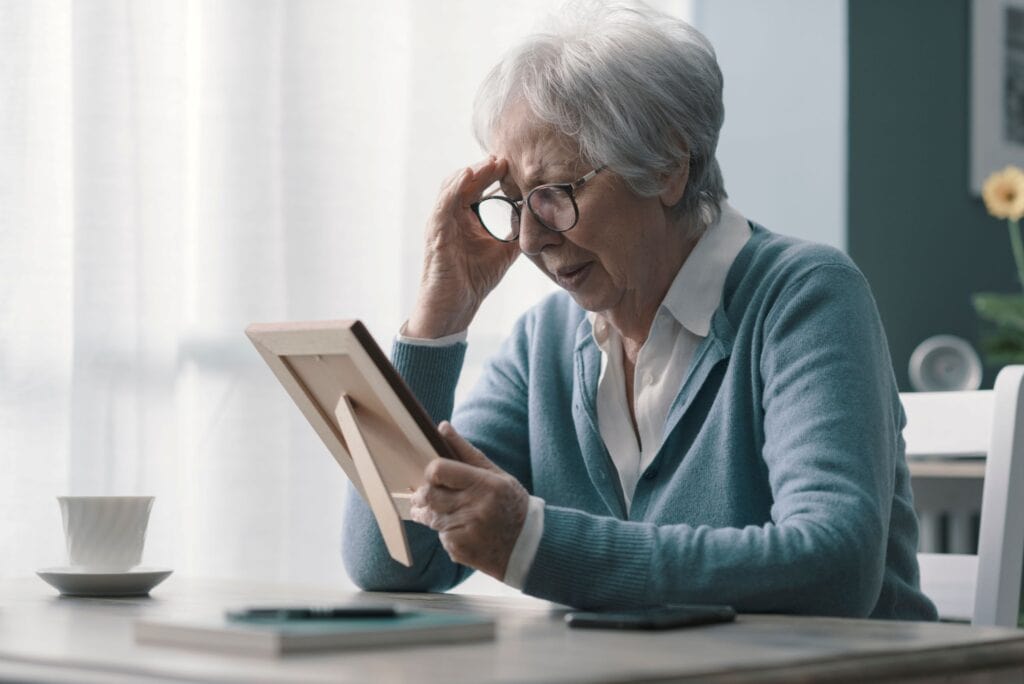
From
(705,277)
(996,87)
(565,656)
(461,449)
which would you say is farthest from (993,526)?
(996,87)

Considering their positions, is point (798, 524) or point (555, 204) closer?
point (798, 524)

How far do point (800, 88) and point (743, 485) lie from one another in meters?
1.90

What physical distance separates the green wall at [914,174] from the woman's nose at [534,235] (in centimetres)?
178

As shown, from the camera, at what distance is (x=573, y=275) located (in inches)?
62.7

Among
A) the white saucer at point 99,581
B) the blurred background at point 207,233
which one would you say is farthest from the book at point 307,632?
the blurred background at point 207,233

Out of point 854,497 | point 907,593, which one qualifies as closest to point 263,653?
point 854,497

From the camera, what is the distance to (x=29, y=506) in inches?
78.4

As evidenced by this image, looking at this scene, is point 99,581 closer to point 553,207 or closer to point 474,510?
point 474,510

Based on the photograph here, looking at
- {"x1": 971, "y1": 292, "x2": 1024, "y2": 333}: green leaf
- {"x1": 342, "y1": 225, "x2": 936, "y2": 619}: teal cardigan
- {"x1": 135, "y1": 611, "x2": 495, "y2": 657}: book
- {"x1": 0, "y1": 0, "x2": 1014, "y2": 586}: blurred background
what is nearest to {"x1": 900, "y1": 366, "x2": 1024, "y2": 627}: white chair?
{"x1": 342, "y1": 225, "x2": 936, "y2": 619}: teal cardigan

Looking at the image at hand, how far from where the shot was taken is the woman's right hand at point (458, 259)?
165 cm

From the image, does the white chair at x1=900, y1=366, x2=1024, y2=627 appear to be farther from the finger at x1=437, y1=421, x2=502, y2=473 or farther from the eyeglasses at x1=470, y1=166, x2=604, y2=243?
the finger at x1=437, y1=421, x2=502, y2=473

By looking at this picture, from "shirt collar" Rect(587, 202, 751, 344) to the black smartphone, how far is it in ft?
1.66

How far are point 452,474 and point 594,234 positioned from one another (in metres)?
0.48

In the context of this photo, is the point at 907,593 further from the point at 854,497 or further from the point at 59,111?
the point at 59,111
